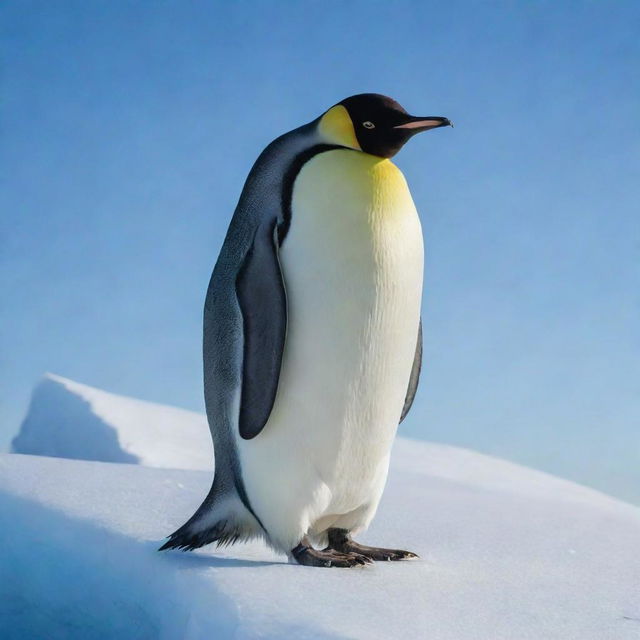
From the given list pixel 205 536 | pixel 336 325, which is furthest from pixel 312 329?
pixel 205 536

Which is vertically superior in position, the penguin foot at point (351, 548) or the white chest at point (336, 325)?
the white chest at point (336, 325)

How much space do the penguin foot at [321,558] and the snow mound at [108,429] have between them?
403cm

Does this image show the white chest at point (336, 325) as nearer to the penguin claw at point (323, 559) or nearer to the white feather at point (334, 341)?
the white feather at point (334, 341)

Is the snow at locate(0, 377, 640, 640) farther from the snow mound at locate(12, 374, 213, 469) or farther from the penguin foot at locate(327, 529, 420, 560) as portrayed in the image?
the snow mound at locate(12, 374, 213, 469)

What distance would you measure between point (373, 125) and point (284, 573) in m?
1.23

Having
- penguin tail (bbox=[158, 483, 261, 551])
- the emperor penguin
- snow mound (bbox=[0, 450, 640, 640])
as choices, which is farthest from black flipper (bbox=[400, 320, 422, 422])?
penguin tail (bbox=[158, 483, 261, 551])

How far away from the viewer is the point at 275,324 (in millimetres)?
2129

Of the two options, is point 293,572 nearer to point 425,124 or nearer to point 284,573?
point 284,573

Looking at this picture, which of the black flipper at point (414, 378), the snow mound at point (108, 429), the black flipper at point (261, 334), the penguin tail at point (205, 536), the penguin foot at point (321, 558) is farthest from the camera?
the snow mound at point (108, 429)

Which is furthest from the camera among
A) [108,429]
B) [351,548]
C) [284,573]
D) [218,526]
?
[108,429]

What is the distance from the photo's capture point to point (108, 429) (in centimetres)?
673

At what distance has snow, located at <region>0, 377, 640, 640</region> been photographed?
1845 mm

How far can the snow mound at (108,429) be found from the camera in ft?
21.3

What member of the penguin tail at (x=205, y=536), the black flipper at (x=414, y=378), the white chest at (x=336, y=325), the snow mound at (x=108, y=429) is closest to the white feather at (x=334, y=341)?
the white chest at (x=336, y=325)
